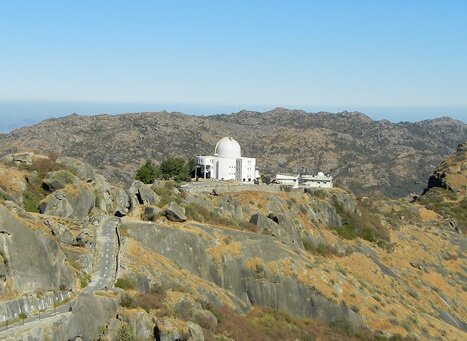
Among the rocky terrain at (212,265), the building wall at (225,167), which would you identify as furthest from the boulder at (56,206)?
the building wall at (225,167)

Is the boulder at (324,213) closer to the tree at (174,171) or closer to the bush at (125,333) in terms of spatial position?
the tree at (174,171)

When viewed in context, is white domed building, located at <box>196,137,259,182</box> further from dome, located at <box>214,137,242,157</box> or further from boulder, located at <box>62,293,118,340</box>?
boulder, located at <box>62,293,118,340</box>

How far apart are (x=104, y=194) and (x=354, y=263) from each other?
116 feet

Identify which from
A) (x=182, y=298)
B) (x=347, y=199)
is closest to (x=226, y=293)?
(x=182, y=298)

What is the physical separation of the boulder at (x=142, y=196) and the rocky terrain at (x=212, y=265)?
0.19 metres

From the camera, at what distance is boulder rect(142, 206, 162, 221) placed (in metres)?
63.7

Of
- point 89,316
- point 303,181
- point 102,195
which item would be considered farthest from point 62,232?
point 303,181

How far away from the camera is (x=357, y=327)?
197 feet

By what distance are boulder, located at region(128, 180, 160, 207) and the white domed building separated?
30155 millimetres

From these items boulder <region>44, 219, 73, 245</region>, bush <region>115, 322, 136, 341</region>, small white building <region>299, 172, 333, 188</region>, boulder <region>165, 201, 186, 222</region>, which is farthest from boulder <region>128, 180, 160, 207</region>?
small white building <region>299, 172, 333, 188</region>

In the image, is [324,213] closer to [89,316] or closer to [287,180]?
[287,180]

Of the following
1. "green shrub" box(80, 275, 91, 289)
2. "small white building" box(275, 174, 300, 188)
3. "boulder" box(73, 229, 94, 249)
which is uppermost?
"boulder" box(73, 229, 94, 249)

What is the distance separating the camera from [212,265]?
59.2 metres

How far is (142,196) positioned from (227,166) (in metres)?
32.6
